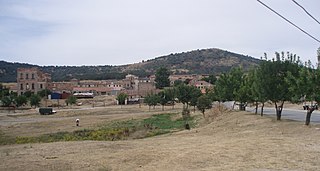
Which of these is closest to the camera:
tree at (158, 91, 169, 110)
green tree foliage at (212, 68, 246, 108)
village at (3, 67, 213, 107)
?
green tree foliage at (212, 68, 246, 108)

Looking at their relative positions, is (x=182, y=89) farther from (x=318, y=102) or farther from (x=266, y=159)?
(x=266, y=159)

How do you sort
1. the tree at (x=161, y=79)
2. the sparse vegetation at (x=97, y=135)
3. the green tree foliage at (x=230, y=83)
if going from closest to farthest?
the sparse vegetation at (x=97, y=135), the green tree foliage at (x=230, y=83), the tree at (x=161, y=79)

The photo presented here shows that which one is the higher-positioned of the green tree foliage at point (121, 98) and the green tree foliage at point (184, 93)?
the green tree foliage at point (184, 93)

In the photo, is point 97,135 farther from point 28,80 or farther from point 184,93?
point 28,80

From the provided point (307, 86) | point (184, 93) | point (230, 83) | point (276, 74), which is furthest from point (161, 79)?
point (307, 86)

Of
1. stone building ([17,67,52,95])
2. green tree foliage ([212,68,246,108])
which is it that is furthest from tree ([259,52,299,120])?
stone building ([17,67,52,95])

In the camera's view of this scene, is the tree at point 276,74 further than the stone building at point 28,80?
No

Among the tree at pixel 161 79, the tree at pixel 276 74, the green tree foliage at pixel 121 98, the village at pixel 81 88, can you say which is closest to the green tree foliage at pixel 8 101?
the village at pixel 81 88

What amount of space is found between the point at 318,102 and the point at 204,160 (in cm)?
1444

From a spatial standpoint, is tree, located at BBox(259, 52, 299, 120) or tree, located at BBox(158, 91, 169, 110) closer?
tree, located at BBox(259, 52, 299, 120)

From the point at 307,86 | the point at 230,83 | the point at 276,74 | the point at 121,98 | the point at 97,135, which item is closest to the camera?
the point at 307,86

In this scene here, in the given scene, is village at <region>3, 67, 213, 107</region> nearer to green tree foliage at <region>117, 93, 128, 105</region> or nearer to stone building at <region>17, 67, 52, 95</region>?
stone building at <region>17, 67, 52, 95</region>

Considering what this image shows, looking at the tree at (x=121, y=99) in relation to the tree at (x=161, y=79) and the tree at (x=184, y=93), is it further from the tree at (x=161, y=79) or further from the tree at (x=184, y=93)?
the tree at (x=161, y=79)

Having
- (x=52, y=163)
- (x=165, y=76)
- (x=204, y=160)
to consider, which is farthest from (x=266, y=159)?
(x=165, y=76)
